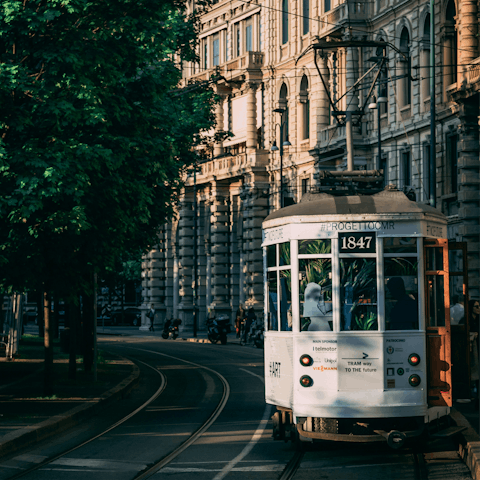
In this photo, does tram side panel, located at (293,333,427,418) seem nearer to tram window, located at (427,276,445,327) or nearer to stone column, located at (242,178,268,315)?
tram window, located at (427,276,445,327)

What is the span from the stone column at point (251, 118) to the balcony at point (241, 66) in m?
1.04

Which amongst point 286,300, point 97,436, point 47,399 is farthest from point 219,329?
point 286,300

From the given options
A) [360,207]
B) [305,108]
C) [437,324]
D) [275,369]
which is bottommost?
[275,369]

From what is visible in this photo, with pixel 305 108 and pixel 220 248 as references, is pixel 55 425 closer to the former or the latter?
pixel 305 108

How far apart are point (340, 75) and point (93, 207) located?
97.6 feet

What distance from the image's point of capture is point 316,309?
12.2 meters

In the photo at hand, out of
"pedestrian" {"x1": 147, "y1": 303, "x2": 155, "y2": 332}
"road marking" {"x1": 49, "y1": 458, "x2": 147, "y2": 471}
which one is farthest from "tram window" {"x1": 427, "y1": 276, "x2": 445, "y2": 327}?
"pedestrian" {"x1": 147, "y1": 303, "x2": 155, "y2": 332}

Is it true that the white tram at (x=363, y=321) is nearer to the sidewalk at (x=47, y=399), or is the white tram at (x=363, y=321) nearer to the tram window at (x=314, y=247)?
the tram window at (x=314, y=247)

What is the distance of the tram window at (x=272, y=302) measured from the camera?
12.8 m

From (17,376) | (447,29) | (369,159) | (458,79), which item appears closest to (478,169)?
(458,79)

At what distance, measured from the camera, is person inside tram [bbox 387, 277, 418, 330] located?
12102mm

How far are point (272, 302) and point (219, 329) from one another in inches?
1297

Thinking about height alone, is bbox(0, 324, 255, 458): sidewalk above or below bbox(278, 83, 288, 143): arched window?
below

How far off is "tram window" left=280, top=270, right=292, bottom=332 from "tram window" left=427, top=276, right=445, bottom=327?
63.7 inches
